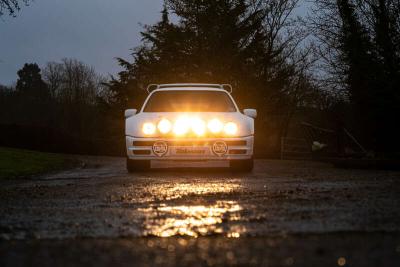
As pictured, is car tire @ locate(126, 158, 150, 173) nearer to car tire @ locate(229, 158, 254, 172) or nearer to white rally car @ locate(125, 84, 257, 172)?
white rally car @ locate(125, 84, 257, 172)

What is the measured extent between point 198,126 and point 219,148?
54 centimetres

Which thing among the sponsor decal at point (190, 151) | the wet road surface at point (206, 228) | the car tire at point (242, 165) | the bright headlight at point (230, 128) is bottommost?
the wet road surface at point (206, 228)

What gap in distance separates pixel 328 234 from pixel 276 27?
36.5m

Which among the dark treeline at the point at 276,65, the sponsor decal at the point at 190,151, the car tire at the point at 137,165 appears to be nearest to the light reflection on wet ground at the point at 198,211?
the sponsor decal at the point at 190,151

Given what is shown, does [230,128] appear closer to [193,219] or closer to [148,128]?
[148,128]

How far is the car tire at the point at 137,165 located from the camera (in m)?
11.1

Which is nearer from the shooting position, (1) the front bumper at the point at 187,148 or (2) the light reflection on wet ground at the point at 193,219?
(2) the light reflection on wet ground at the point at 193,219

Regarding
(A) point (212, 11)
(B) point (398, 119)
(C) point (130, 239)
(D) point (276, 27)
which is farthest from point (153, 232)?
(D) point (276, 27)

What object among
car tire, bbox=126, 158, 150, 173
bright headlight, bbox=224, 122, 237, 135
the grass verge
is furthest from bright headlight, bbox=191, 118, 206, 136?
the grass verge

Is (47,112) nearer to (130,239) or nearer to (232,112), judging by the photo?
(232,112)

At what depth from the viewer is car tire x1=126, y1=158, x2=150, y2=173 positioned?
1107cm

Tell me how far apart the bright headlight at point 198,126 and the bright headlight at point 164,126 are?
0.42m

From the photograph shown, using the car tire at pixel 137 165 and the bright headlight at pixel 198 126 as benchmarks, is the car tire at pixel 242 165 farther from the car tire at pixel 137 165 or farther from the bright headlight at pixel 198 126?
the car tire at pixel 137 165

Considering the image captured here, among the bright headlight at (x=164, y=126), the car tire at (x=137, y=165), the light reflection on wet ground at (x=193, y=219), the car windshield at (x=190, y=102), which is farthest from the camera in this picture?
the car windshield at (x=190, y=102)
